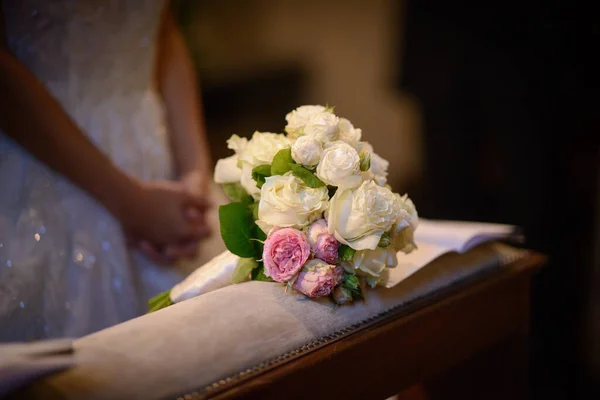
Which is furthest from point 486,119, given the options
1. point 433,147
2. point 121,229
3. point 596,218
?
point 121,229

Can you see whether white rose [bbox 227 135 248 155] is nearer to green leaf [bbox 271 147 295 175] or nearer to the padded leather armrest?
green leaf [bbox 271 147 295 175]

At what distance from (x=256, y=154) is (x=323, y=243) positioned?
0.18m

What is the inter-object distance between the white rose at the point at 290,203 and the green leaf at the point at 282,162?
0.02 metres

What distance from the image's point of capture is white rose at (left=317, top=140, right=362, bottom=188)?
72cm

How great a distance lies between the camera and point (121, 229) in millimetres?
1153

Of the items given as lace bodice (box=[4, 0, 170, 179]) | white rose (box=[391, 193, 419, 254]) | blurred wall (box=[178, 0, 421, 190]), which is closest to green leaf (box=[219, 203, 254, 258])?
white rose (box=[391, 193, 419, 254])

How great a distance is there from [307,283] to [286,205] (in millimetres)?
105

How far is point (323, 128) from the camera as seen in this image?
0.77m

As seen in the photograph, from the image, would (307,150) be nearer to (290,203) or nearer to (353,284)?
(290,203)

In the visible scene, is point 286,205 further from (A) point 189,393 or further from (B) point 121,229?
(B) point 121,229

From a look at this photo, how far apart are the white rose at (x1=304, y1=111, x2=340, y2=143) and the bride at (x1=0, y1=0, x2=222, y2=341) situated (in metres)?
0.51

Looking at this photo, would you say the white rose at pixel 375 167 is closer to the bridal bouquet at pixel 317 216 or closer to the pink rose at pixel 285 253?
the bridal bouquet at pixel 317 216

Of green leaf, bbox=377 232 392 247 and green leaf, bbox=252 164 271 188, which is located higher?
green leaf, bbox=252 164 271 188

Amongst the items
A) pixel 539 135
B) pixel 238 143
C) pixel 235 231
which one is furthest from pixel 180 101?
pixel 539 135
